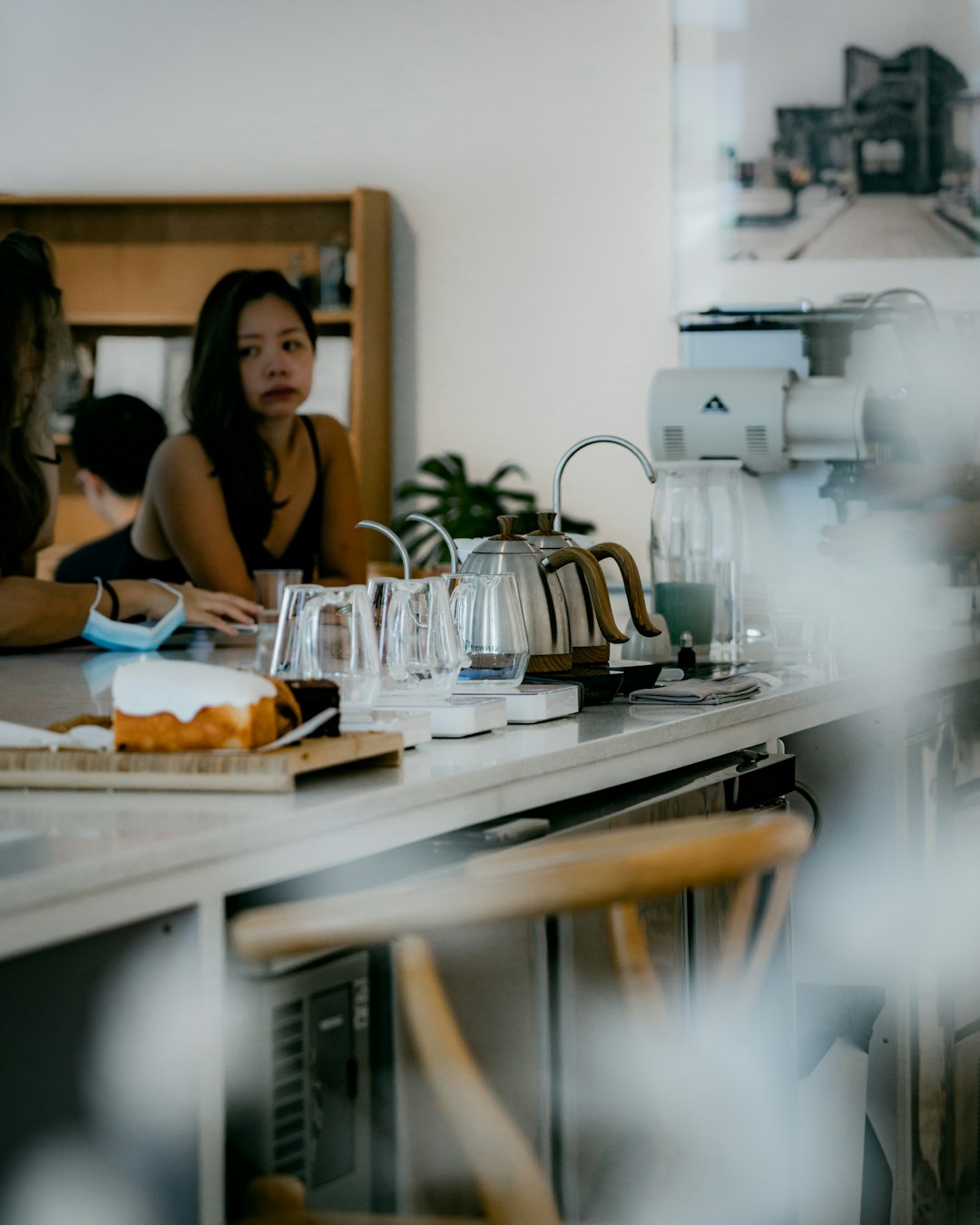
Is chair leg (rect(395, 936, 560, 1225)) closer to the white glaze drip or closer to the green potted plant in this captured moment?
the white glaze drip

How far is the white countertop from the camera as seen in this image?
3.09 feet

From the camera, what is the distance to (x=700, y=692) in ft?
6.15

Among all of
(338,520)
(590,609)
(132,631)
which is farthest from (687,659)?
(338,520)

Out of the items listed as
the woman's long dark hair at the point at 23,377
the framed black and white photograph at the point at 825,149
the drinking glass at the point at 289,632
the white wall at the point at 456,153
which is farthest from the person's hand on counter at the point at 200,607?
the framed black and white photograph at the point at 825,149

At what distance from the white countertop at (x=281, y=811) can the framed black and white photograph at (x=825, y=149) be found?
310cm

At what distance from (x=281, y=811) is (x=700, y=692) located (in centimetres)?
85

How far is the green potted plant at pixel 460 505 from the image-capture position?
15.6 ft

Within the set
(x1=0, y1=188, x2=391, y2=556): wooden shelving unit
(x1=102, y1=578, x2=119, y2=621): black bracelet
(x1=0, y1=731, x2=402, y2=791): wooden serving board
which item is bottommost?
(x1=0, y1=731, x2=402, y2=791): wooden serving board

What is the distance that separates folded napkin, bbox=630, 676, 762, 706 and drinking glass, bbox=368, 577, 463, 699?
327 mm

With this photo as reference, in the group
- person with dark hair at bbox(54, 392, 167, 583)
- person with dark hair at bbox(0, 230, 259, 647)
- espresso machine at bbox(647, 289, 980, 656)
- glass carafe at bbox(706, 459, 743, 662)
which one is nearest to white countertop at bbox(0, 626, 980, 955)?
glass carafe at bbox(706, 459, 743, 662)

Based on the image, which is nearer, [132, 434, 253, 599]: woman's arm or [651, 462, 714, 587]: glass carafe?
[651, 462, 714, 587]: glass carafe

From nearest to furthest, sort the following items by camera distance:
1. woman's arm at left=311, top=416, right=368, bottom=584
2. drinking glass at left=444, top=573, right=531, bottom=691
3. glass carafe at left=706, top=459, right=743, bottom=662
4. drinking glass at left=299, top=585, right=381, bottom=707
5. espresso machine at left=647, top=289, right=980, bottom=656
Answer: drinking glass at left=299, top=585, right=381, bottom=707 < drinking glass at left=444, top=573, right=531, bottom=691 < glass carafe at left=706, top=459, right=743, bottom=662 < espresso machine at left=647, top=289, right=980, bottom=656 < woman's arm at left=311, top=416, right=368, bottom=584

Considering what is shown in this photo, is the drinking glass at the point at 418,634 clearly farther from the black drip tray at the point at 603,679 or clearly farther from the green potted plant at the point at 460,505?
the green potted plant at the point at 460,505

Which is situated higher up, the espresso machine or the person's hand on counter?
Result: the espresso machine
